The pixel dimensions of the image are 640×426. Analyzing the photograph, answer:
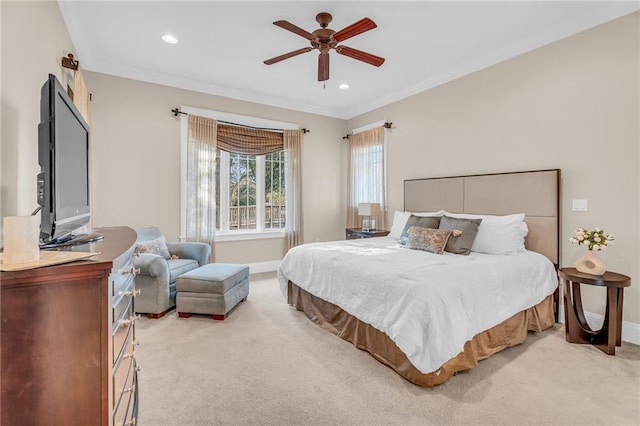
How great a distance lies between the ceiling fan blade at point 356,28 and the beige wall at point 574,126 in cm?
201

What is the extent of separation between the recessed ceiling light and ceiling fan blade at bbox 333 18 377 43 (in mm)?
1756

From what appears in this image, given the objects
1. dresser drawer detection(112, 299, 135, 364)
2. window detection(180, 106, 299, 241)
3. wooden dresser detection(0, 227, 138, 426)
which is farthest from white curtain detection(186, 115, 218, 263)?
wooden dresser detection(0, 227, 138, 426)

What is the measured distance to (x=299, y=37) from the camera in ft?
10.5

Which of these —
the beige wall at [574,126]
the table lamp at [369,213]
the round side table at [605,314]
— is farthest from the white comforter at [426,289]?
the table lamp at [369,213]

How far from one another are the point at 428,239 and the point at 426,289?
1279 millimetres

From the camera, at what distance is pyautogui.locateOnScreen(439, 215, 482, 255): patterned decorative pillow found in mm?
3062

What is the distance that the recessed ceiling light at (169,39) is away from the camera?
10.5ft

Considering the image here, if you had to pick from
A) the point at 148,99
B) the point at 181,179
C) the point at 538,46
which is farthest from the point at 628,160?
the point at 148,99

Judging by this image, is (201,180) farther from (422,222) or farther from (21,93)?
(422,222)

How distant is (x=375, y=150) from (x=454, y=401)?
4072 millimetres

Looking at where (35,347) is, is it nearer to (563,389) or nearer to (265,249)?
(563,389)

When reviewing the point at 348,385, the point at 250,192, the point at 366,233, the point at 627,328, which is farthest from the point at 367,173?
the point at 348,385

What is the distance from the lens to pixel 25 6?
70.1 inches

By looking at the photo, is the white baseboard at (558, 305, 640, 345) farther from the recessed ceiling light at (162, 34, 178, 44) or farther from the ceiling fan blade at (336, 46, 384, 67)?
the recessed ceiling light at (162, 34, 178, 44)
